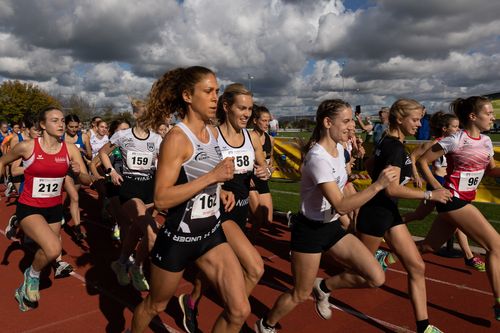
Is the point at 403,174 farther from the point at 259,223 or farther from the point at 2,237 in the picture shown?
the point at 2,237

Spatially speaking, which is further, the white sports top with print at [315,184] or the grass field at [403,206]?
the grass field at [403,206]

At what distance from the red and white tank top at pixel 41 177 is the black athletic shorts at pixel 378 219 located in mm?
3360

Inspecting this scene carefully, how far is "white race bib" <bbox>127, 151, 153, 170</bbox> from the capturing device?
539 cm

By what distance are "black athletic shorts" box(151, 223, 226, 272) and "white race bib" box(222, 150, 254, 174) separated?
1.37m

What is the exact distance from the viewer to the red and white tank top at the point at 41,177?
14.0 ft

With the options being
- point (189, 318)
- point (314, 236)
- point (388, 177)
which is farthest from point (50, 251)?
point (388, 177)

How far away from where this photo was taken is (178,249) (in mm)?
2545

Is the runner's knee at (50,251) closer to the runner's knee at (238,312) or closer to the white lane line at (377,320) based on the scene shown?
the runner's knee at (238,312)

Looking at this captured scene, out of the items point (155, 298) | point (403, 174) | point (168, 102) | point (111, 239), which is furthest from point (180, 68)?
point (111, 239)

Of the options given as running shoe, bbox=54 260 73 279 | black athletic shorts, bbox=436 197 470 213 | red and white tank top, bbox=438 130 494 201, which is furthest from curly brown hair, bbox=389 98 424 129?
running shoe, bbox=54 260 73 279

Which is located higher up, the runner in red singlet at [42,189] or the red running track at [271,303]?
the runner in red singlet at [42,189]

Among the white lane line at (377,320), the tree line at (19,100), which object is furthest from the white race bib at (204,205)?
the tree line at (19,100)

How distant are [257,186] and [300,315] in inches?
86.3

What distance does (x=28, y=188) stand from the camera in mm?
4297
